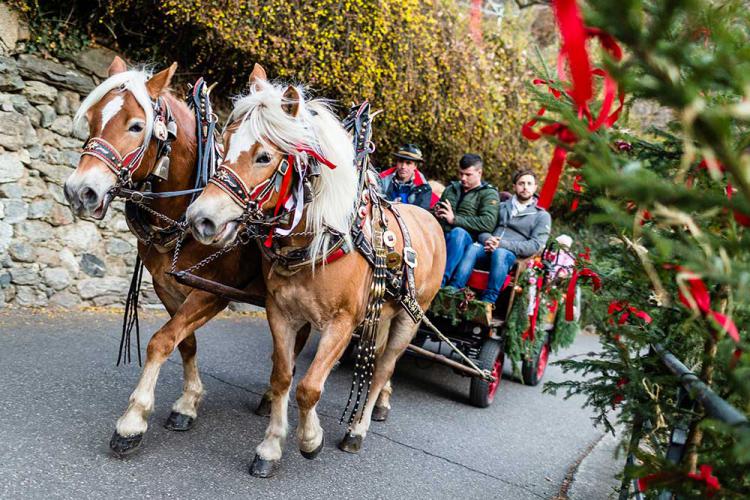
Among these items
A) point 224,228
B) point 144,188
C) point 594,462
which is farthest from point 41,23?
point 594,462

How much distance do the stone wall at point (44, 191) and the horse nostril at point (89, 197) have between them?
3118 mm

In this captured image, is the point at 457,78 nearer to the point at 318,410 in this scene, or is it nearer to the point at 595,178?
the point at 318,410

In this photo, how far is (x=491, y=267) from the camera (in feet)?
16.6

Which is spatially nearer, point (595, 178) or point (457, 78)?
point (595, 178)

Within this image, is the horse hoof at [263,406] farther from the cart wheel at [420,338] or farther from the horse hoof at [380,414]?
the cart wheel at [420,338]

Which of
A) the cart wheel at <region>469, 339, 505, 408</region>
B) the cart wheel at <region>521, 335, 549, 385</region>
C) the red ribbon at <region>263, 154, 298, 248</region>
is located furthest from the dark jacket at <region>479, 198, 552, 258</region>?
the red ribbon at <region>263, 154, 298, 248</region>

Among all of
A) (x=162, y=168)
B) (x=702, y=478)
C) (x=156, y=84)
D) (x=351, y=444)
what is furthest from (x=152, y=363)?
(x=702, y=478)

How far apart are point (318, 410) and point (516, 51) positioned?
23.7 ft

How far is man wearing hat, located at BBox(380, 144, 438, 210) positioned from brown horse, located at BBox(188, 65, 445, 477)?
2.54 metres

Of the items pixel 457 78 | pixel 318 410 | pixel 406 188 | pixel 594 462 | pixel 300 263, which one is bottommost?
pixel 318 410

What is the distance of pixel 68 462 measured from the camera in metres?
2.93

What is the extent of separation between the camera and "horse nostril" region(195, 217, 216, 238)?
265 centimetres

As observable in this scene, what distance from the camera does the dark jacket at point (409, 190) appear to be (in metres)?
5.85

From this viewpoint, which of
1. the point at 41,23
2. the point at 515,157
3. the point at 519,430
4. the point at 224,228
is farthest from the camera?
the point at 515,157
